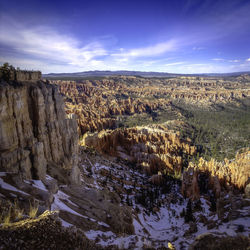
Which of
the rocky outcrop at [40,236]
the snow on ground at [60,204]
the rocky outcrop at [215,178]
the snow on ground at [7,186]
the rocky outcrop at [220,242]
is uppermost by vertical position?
the rocky outcrop at [40,236]

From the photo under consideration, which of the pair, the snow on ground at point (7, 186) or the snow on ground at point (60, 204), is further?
the snow on ground at point (60, 204)

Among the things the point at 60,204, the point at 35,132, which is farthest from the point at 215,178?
the point at 35,132

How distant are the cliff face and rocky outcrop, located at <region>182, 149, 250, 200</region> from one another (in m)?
20.6

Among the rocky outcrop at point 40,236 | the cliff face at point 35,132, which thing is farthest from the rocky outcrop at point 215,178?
the rocky outcrop at point 40,236

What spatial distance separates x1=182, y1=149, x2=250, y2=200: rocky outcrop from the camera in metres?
28.3

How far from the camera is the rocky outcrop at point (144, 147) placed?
39.5 m

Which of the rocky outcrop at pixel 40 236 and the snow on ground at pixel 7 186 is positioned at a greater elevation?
the rocky outcrop at pixel 40 236

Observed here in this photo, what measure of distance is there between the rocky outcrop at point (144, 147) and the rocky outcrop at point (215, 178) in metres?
6.55

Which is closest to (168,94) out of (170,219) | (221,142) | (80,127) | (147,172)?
(221,142)

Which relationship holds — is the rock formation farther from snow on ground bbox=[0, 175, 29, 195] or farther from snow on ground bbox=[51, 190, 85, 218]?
snow on ground bbox=[0, 175, 29, 195]

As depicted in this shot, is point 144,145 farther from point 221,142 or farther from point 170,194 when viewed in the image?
point 221,142

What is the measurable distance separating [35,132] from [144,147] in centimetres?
3489

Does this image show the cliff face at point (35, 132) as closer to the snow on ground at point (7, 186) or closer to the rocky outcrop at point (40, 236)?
the snow on ground at point (7, 186)

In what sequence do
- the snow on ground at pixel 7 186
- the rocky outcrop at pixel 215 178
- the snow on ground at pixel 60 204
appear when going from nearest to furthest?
the snow on ground at pixel 7 186, the snow on ground at pixel 60 204, the rocky outcrop at pixel 215 178
